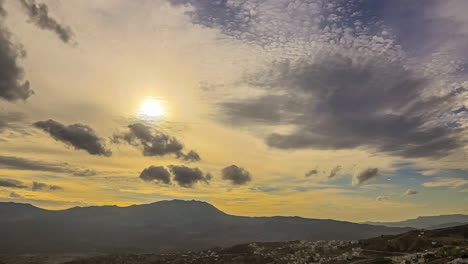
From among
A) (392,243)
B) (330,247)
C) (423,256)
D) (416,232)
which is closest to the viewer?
(423,256)

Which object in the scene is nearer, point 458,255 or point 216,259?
point 458,255

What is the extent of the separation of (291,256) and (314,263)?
33.4 metres

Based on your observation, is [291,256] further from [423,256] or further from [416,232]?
[423,256]

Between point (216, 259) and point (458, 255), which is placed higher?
point (458, 255)

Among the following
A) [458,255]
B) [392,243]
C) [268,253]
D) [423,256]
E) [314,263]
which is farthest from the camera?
[268,253]

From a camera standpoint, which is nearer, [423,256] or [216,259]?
[423,256]

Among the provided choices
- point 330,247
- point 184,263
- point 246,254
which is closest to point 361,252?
point 330,247

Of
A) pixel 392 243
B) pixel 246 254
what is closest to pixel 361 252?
pixel 392 243

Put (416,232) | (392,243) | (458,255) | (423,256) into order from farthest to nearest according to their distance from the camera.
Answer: (416,232)
(392,243)
(423,256)
(458,255)

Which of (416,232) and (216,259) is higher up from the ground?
(416,232)

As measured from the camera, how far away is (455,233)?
150250 millimetres

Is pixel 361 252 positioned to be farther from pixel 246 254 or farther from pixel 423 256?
pixel 246 254

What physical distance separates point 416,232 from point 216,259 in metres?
111

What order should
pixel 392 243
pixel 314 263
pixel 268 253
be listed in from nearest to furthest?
pixel 314 263 < pixel 392 243 < pixel 268 253
